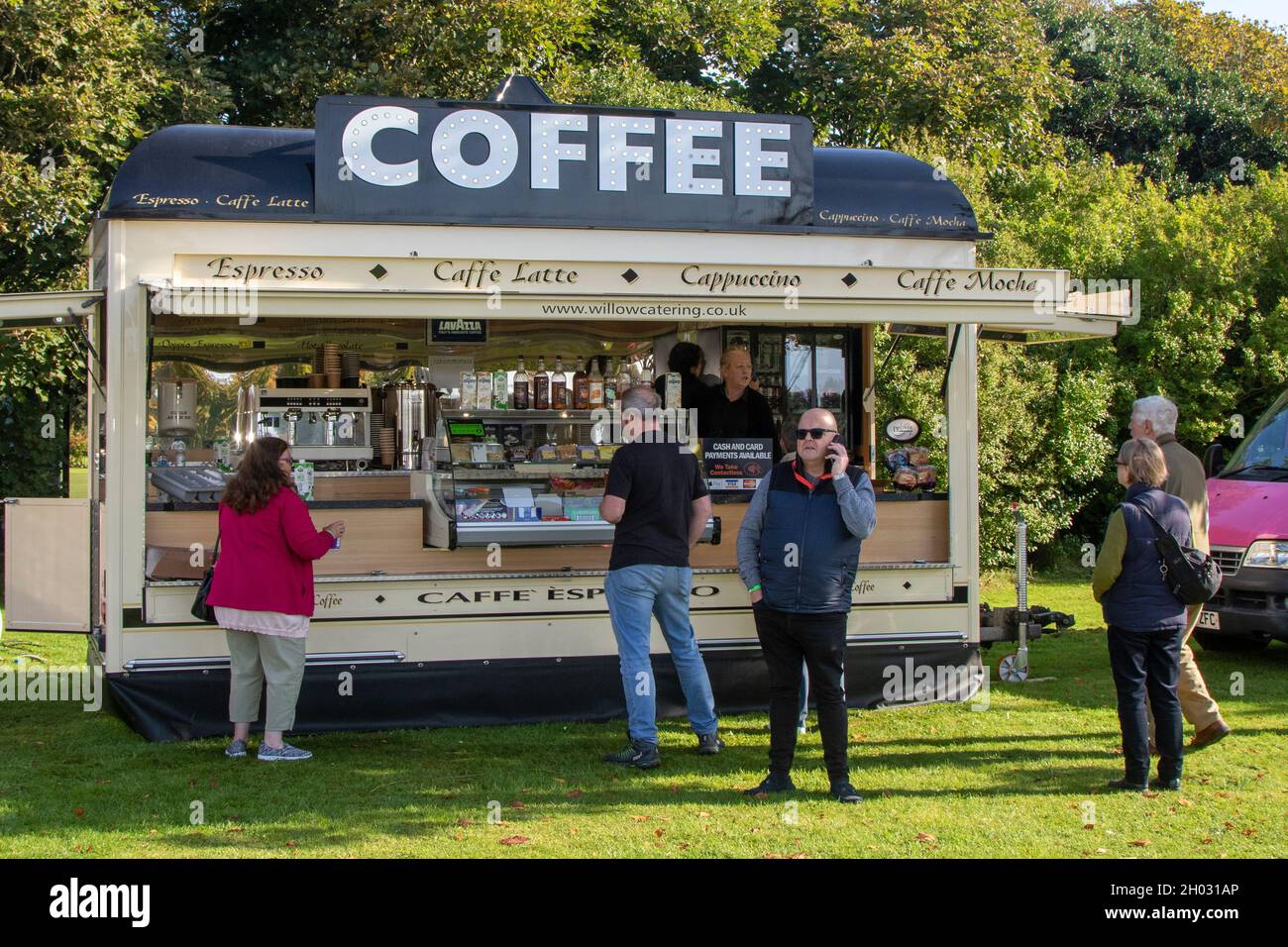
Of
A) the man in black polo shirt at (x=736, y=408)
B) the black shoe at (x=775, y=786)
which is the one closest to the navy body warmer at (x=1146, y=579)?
the black shoe at (x=775, y=786)

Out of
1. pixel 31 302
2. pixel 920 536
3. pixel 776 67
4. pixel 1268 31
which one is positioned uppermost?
pixel 1268 31

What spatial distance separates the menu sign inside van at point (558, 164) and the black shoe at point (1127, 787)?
11.8 feet

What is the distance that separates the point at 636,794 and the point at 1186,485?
3.12m

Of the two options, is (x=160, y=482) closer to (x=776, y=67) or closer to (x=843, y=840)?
(x=843, y=840)

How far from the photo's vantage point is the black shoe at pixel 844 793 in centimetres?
579

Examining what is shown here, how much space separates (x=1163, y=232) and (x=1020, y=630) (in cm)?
902

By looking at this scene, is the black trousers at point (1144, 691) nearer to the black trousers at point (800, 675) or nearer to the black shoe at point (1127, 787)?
the black shoe at point (1127, 787)

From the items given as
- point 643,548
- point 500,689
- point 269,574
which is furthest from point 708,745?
point 269,574

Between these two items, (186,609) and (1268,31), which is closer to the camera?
(186,609)

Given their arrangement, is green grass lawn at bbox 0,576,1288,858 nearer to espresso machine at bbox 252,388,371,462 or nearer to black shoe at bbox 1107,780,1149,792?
black shoe at bbox 1107,780,1149,792

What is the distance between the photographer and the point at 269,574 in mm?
6500

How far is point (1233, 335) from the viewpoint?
52.4 feet

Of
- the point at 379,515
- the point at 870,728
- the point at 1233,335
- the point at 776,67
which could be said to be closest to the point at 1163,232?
the point at 1233,335

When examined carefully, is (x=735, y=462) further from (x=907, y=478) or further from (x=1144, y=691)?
(x=1144, y=691)
